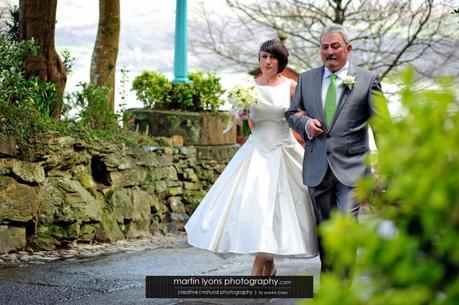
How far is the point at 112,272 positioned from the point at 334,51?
3305 mm

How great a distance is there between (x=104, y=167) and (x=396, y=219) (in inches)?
385

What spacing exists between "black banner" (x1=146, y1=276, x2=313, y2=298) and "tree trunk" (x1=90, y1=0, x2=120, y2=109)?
21.0 feet

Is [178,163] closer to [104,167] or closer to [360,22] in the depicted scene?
[104,167]

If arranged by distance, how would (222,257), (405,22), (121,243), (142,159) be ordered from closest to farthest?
(222,257), (121,243), (142,159), (405,22)

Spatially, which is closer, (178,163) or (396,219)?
(396,219)

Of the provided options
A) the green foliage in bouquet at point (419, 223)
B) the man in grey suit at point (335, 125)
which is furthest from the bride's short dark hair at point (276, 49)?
the green foliage in bouquet at point (419, 223)

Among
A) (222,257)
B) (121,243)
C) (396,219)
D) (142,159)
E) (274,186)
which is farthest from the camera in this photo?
(142,159)

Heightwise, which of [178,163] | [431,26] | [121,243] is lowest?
[121,243]

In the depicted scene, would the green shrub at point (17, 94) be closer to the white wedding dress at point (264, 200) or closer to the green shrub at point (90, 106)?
the green shrub at point (90, 106)

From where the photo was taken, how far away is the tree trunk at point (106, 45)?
13693 mm

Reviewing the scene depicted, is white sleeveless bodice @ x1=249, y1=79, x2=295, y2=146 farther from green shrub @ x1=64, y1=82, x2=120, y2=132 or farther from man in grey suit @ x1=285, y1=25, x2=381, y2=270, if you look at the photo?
green shrub @ x1=64, y1=82, x2=120, y2=132

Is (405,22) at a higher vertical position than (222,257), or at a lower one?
higher

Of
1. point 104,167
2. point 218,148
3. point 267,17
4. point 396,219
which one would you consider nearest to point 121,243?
point 104,167

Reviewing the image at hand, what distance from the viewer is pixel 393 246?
5.69 feet
